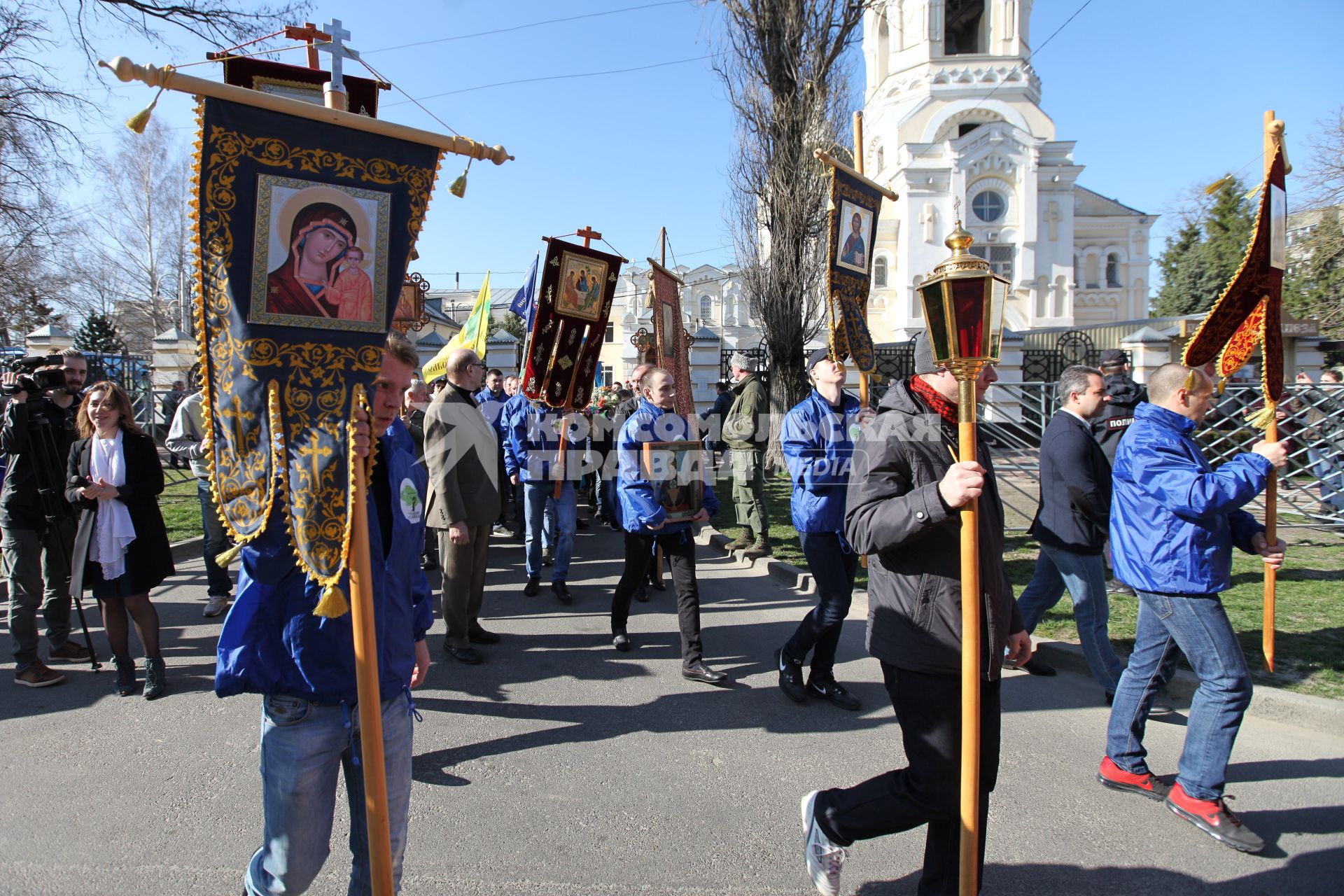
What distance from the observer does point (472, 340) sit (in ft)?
21.2

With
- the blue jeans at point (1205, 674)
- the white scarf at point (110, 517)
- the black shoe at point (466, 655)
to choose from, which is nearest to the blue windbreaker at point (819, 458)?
the blue jeans at point (1205, 674)

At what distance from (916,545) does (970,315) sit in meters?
0.76

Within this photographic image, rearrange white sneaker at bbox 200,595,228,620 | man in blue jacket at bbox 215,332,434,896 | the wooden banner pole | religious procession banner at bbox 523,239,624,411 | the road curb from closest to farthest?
man in blue jacket at bbox 215,332,434,896
the wooden banner pole
the road curb
white sneaker at bbox 200,595,228,620
religious procession banner at bbox 523,239,624,411

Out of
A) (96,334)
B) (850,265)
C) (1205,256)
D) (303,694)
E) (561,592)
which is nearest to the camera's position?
(303,694)

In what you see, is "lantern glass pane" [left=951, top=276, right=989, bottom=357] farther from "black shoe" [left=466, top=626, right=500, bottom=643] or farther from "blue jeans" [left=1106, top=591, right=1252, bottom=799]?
"black shoe" [left=466, top=626, right=500, bottom=643]

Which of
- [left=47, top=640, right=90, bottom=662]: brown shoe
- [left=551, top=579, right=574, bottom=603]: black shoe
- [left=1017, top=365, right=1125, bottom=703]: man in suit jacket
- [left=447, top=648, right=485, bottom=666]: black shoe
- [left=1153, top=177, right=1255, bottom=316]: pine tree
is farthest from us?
[left=1153, top=177, right=1255, bottom=316]: pine tree

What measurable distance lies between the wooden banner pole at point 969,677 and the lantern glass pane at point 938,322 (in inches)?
7.0

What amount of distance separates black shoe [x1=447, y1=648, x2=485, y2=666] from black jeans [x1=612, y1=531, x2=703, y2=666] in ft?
3.13

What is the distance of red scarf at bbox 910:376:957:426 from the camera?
2693mm

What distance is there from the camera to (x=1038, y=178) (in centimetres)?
3678

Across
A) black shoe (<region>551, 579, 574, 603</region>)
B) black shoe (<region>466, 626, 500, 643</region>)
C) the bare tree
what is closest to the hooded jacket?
black shoe (<region>466, 626, 500, 643</region>)

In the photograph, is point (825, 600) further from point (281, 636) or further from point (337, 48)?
point (337, 48)

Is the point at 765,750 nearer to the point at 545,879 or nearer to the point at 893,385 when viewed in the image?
the point at 545,879

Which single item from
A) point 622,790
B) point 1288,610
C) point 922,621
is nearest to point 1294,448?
point 1288,610
